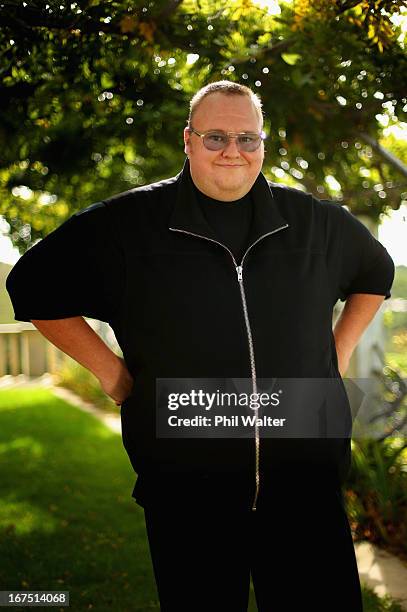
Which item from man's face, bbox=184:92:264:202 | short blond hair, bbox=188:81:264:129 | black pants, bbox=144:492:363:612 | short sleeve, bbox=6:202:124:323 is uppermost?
short blond hair, bbox=188:81:264:129

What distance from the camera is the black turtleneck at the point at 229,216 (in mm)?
2121

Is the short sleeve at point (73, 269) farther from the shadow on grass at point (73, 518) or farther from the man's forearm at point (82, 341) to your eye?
the shadow on grass at point (73, 518)

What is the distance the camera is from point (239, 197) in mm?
2143

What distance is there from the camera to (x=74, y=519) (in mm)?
4844

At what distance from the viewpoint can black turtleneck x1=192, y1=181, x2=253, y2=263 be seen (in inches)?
83.5

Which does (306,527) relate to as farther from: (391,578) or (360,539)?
(360,539)

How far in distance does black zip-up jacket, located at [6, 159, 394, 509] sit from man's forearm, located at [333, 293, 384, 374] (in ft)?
1.04

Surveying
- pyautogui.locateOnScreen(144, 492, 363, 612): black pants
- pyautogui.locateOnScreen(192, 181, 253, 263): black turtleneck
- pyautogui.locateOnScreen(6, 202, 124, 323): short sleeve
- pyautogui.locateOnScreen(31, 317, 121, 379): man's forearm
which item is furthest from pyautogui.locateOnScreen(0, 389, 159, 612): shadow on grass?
pyautogui.locateOnScreen(192, 181, 253, 263): black turtleneck

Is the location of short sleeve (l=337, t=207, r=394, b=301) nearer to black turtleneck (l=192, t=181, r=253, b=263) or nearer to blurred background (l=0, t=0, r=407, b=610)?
black turtleneck (l=192, t=181, r=253, b=263)

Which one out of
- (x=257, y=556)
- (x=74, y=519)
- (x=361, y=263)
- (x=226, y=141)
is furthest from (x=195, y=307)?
(x=74, y=519)

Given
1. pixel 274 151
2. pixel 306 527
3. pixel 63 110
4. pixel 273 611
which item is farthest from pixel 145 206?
pixel 274 151

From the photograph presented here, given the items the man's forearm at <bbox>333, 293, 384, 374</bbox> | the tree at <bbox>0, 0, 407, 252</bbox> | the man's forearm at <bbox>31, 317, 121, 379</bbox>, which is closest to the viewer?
the man's forearm at <bbox>31, 317, 121, 379</bbox>

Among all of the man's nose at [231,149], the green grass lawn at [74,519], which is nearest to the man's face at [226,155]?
the man's nose at [231,149]

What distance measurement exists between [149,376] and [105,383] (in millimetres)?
215
